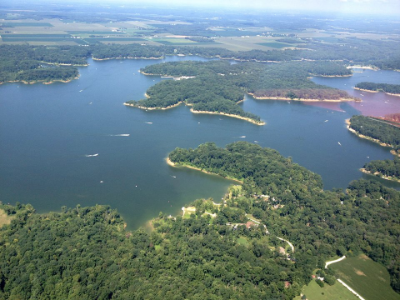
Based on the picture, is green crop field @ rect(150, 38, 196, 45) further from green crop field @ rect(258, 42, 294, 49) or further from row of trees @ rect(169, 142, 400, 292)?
row of trees @ rect(169, 142, 400, 292)

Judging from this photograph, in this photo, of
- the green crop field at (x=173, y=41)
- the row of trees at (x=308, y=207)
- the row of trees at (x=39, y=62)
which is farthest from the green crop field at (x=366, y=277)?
the green crop field at (x=173, y=41)

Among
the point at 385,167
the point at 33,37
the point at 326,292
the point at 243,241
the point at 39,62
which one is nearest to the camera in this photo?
the point at 326,292

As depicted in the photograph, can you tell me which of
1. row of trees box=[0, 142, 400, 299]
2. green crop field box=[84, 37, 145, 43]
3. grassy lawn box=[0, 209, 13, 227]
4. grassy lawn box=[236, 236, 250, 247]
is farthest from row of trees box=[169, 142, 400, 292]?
green crop field box=[84, 37, 145, 43]

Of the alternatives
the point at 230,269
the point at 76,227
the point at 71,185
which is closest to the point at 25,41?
the point at 71,185

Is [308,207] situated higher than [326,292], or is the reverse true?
[308,207]

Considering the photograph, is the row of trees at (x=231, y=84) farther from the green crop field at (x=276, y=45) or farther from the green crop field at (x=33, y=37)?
the green crop field at (x=33, y=37)

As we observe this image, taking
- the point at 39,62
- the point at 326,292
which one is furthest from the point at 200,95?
the point at 39,62

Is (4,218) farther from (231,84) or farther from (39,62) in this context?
(39,62)
